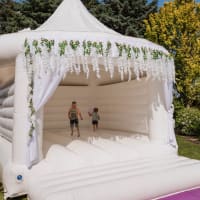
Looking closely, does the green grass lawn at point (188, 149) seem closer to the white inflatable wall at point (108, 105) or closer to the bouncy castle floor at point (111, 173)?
the white inflatable wall at point (108, 105)

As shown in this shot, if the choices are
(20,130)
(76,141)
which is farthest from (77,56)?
(76,141)

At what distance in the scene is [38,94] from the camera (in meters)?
4.27

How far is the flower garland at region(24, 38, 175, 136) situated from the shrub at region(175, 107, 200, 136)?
5.84m

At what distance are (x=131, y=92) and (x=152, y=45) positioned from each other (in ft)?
7.74

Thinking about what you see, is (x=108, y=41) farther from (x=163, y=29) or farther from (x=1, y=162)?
(x=163, y=29)

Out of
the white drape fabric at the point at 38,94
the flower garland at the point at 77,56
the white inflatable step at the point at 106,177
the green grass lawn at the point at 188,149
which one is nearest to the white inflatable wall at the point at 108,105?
the green grass lawn at the point at 188,149

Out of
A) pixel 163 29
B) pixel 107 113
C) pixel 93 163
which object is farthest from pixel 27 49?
pixel 163 29

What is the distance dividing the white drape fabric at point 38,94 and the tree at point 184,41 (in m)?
8.43

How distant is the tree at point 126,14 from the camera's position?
1650 centimetres

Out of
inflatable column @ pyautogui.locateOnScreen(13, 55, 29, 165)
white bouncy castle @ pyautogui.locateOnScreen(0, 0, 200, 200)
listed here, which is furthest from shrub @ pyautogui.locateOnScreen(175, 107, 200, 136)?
inflatable column @ pyautogui.locateOnScreen(13, 55, 29, 165)

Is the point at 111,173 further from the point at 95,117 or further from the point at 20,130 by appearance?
the point at 95,117

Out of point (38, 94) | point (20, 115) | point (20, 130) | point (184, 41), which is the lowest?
point (20, 130)

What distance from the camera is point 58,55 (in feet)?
14.0

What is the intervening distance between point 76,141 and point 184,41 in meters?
7.92
